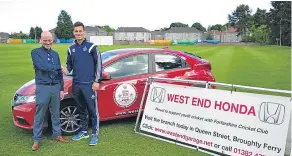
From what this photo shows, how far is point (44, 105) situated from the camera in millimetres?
5465

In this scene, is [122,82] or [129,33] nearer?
[122,82]

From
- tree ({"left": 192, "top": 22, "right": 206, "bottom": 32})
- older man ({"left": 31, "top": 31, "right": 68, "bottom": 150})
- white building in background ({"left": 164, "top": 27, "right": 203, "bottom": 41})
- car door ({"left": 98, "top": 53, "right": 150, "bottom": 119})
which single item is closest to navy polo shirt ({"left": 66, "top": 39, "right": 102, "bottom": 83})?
older man ({"left": 31, "top": 31, "right": 68, "bottom": 150})

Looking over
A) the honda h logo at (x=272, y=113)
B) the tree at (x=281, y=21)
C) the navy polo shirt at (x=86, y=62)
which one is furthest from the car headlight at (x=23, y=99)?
the tree at (x=281, y=21)

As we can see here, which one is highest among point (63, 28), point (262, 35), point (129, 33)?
point (63, 28)

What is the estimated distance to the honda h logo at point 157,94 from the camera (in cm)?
607

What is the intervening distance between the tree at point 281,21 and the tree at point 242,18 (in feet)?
128

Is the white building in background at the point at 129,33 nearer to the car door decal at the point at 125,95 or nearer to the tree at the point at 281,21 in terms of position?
the tree at the point at 281,21

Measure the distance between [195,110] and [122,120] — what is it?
223 centimetres

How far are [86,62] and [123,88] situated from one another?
45.6 inches

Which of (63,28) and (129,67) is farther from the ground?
(63,28)

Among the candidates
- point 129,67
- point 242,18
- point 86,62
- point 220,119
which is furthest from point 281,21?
point 86,62

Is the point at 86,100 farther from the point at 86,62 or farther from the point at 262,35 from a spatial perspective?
the point at 262,35

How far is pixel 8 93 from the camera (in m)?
11.0

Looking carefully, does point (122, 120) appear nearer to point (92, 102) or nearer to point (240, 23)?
point (92, 102)
